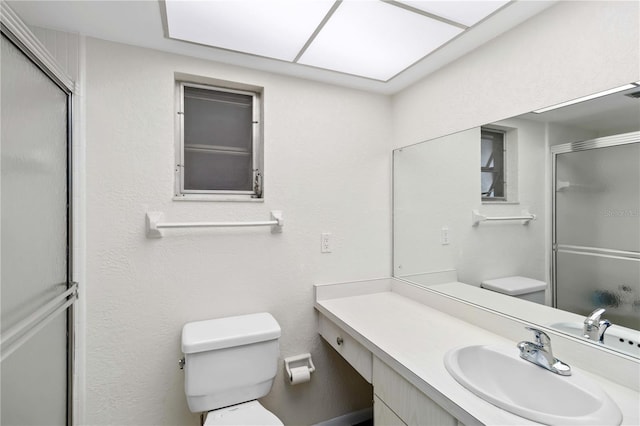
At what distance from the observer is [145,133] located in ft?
4.94

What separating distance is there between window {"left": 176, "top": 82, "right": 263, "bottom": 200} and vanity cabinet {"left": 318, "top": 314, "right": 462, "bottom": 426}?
985mm

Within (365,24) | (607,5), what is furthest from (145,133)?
(607,5)

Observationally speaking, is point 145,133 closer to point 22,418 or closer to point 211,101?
point 211,101

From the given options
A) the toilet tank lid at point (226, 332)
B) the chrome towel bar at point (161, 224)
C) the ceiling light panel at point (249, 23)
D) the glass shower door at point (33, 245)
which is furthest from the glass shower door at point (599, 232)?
the glass shower door at point (33, 245)

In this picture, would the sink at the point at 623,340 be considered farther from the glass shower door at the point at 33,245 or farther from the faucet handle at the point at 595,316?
the glass shower door at the point at 33,245

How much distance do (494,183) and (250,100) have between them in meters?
1.40

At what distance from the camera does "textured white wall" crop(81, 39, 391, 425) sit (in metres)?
1.44

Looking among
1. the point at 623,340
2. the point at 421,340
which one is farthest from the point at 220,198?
the point at 623,340

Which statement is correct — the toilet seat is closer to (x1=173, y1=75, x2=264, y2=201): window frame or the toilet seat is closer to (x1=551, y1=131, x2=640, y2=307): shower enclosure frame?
(x1=173, y1=75, x2=264, y2=201): window frame

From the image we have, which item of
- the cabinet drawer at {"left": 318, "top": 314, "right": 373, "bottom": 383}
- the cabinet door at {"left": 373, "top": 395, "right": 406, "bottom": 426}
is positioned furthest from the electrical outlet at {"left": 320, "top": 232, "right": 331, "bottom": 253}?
the cabinet door at {"left": 373, "top": 395, "right": 406, "bottom": 426}

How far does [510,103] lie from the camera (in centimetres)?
136

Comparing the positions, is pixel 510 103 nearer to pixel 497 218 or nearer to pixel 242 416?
pixel 497 218

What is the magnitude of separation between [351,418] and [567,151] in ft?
6.26

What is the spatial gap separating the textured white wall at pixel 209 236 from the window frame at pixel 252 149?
5cm
